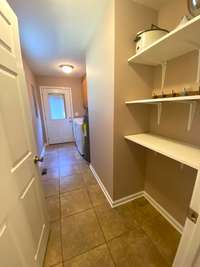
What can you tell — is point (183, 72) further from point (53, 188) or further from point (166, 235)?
point (53, 188)

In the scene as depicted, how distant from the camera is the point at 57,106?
4523 millimetres

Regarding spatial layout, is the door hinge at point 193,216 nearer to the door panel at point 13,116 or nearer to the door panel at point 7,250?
the door panel at point 7,250

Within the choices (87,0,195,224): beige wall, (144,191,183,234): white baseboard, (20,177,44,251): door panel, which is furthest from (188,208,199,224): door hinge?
(20,177,44,251): door panel

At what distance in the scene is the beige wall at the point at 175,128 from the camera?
113cm

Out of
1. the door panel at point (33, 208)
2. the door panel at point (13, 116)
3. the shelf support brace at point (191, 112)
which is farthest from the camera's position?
the shelf support brace at point (191, 112)

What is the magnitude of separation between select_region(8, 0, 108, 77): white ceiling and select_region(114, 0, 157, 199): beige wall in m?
0.34

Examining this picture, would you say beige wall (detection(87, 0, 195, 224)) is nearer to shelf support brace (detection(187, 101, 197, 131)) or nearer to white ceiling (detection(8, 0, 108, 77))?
shelf support brace (detection(187, 101, 197, 131))

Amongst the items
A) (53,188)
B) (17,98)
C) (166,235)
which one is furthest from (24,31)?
(166,235)

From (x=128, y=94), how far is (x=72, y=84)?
3.59 m

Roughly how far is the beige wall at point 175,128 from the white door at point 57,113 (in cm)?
362

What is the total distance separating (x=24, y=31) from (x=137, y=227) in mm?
2944

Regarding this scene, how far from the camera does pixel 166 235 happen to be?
133cm

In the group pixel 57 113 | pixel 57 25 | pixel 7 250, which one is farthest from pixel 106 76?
pixel 57 113

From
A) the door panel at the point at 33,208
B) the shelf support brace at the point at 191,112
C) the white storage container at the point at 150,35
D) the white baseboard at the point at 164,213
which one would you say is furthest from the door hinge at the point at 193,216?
the white storage container at the point at 150,35
